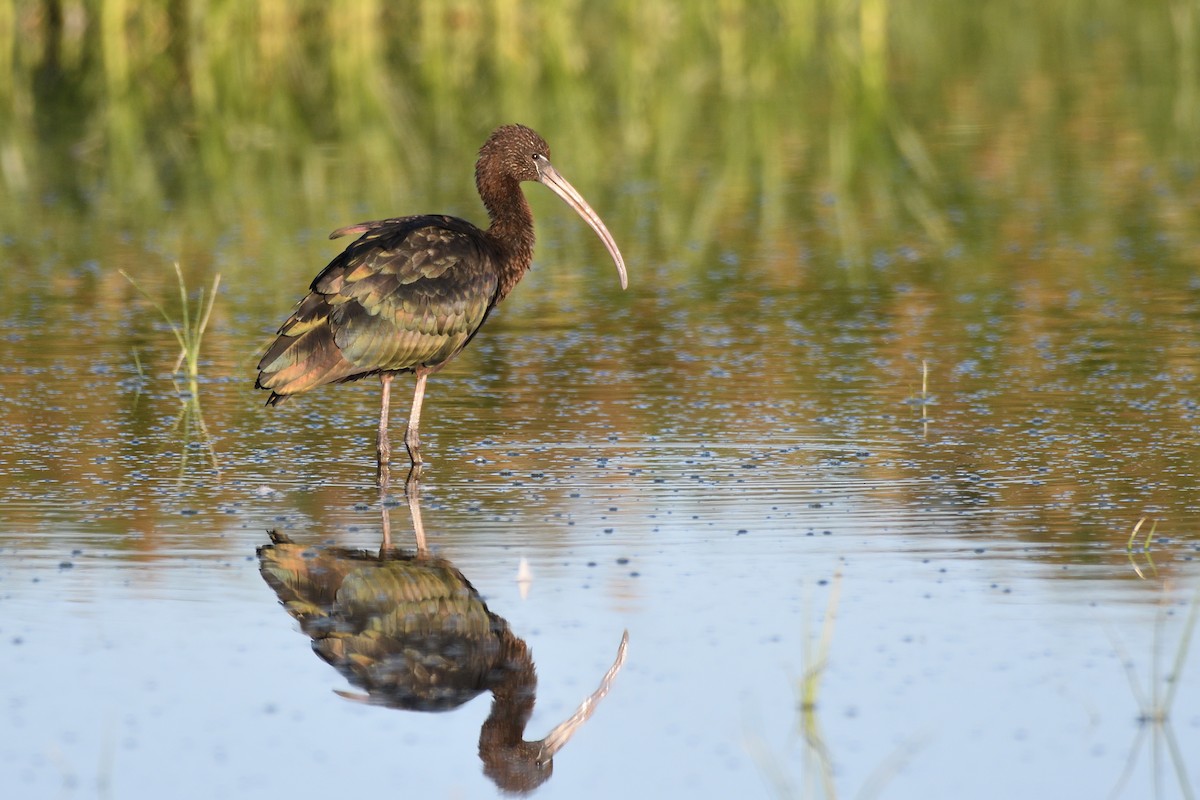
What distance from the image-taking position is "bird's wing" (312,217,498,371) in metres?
8.73

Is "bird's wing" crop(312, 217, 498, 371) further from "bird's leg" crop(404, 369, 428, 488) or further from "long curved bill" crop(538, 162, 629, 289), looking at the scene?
"long curved bill" crop(538, 162, 629, 289)

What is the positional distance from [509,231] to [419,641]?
3.72m

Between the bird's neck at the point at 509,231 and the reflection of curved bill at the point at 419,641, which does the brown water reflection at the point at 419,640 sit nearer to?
the reflection of curved bill at the point at 419,641

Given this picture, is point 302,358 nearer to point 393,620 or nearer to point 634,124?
point 393,620

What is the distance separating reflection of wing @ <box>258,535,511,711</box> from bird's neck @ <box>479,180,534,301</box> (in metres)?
2.45

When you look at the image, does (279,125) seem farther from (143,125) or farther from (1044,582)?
(1044,582)

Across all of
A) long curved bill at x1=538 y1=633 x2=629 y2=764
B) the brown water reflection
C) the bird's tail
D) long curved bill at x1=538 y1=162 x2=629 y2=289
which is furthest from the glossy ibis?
long curved bill at x1=538 y1=633 x2=629 y2=764

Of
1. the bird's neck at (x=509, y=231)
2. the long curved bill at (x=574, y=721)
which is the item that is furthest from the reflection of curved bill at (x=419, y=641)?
the bird's neck at (x=509, y=231)

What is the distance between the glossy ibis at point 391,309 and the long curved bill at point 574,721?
2.65m

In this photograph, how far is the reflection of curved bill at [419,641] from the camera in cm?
554

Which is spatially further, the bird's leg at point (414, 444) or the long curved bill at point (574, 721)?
the bird's leg at point (414, 444)

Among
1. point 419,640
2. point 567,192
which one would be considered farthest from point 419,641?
point 567,192

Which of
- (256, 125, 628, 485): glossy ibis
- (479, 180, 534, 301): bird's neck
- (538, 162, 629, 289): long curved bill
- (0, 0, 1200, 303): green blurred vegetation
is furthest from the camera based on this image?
(0, 0, 1200, 303): green blurred vegetation

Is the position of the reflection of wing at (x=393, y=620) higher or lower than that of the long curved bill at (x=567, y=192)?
lower
